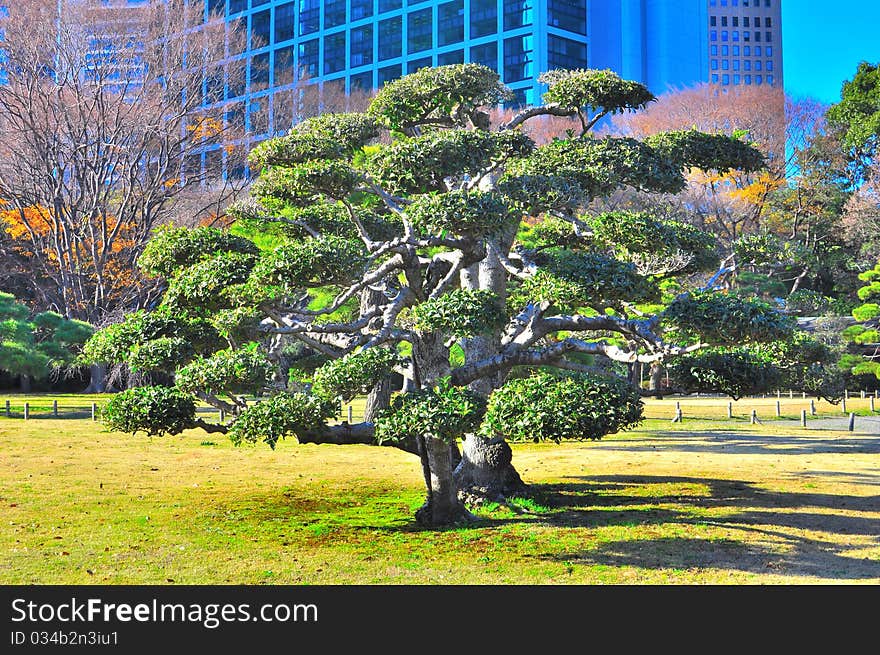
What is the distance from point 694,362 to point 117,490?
9.76m

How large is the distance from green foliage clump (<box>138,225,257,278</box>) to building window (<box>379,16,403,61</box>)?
53.1 m

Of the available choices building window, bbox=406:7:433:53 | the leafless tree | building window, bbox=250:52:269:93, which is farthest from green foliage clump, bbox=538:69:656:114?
building window, bbox=406:7:433:53

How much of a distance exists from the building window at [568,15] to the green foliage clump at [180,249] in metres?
48.9

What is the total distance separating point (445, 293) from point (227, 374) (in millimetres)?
3000

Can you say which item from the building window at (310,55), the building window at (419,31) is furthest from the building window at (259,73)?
the building window at (419,31)

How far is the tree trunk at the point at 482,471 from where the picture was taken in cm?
1356

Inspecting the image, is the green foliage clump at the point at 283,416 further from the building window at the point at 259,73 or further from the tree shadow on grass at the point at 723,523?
the building window at the point at 259,73

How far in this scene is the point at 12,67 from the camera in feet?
108

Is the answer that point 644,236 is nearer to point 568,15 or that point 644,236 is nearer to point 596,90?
point 596,90

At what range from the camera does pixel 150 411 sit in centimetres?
1020

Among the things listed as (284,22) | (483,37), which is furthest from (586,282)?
(284,22)

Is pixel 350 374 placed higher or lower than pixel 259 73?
lower

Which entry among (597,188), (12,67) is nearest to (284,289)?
(597,188)
